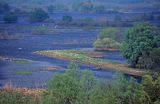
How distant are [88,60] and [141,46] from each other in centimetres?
457

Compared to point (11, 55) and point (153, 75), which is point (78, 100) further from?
point (11, 55)

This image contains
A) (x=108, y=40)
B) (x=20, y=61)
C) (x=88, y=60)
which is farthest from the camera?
(x=108, y=40)

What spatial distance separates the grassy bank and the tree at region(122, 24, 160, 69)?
0.79m

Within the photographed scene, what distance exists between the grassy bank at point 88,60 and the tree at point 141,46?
0.79 meters

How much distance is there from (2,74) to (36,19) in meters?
37.8

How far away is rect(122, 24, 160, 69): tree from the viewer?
3409 cm

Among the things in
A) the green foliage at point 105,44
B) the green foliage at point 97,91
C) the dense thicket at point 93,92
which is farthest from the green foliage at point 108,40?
the dense thicket at point 93,92

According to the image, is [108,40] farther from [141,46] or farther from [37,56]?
[141,46]

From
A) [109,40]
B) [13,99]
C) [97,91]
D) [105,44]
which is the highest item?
[97,91]

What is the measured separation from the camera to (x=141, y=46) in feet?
113

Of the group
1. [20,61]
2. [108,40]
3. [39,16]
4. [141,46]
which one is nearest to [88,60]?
[141,46]

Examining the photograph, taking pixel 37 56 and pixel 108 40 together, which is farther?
pixel 108 40

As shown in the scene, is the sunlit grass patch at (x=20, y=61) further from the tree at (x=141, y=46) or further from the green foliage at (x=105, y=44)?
the green foliage at (x=105, y=44)

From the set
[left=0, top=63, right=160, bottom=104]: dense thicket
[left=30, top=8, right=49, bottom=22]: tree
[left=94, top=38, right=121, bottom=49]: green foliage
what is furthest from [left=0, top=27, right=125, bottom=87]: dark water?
[left=30, top=8, right=49, bottom=22]: tree
